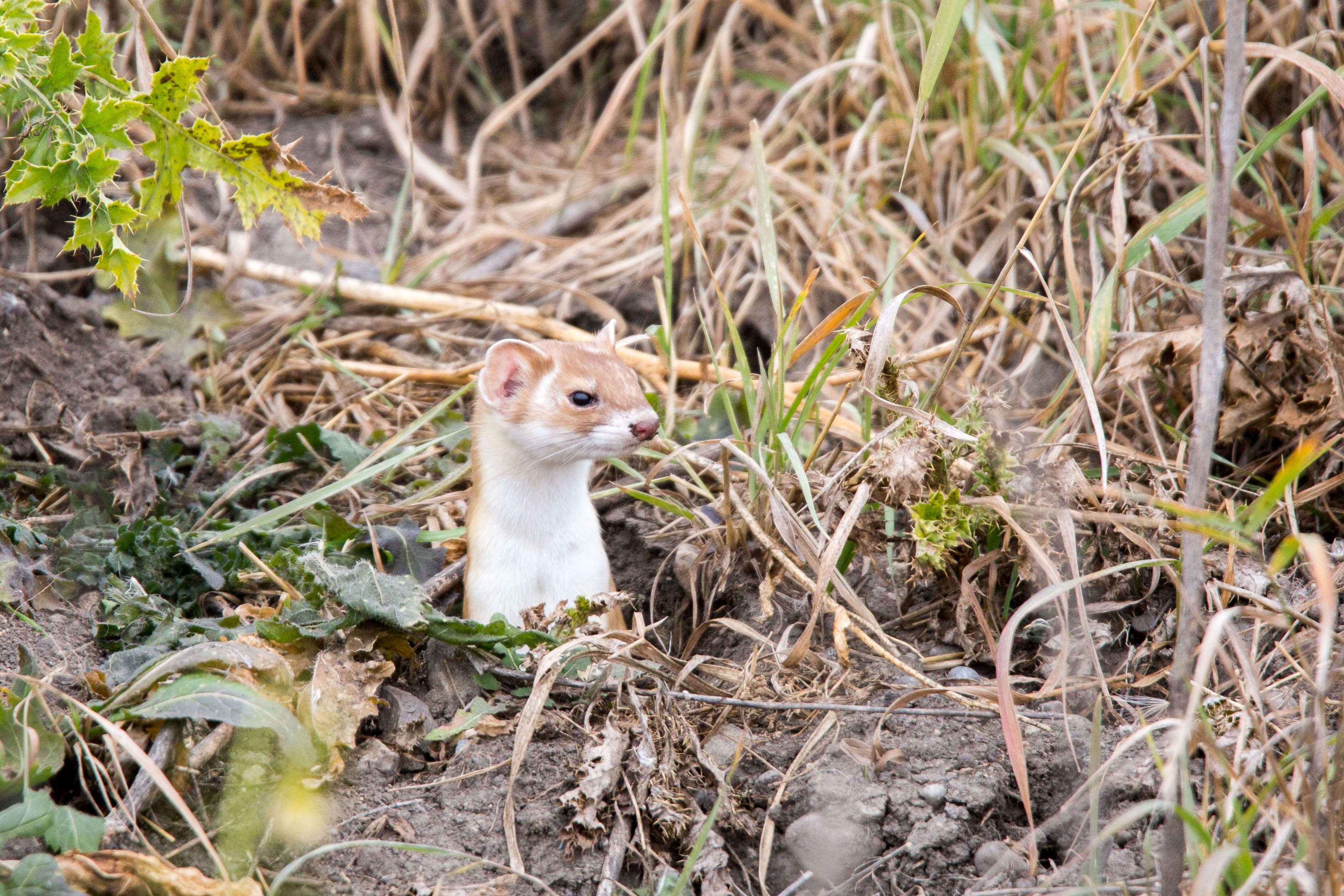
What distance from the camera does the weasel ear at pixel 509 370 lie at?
334 centimetres

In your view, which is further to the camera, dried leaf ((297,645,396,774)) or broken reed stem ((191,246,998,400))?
broken reed stem ((191,246,998,400))

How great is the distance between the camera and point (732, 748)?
8.37ft

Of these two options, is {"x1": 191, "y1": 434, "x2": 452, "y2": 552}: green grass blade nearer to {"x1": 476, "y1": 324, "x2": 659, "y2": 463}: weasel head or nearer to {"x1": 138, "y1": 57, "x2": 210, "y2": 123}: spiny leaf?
{"x1": 476, "y1": 324, "x2": 659, "y2": 463}: weasel head

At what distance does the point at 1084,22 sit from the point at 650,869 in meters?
3.92

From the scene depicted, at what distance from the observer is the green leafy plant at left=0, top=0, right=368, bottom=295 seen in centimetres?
253

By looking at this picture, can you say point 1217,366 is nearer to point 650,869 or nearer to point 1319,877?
point 1319,877

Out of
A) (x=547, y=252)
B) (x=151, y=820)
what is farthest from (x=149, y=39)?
(x=151, y=820)

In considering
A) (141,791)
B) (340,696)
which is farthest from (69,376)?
(141,791)

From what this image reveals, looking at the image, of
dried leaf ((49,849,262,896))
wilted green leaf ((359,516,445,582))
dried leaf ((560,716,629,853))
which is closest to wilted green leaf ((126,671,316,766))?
dried leaf ((49,849,262,896))

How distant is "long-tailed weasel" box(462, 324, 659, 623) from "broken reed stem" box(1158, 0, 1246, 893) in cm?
164

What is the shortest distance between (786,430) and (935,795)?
3.65 ft

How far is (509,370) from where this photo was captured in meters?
3.38

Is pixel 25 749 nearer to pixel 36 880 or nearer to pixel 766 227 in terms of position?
pixel 36 880

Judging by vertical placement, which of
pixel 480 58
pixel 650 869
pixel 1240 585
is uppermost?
pixel 480 58
